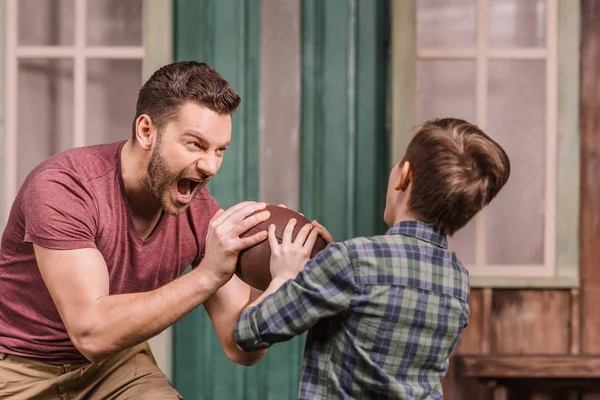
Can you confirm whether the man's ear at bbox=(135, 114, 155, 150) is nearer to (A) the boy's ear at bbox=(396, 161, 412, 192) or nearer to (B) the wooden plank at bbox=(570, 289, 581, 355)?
(A) the boy's ear at bbox=(396, 161, 412, 192)

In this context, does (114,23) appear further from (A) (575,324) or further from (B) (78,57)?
(A) (575,324)

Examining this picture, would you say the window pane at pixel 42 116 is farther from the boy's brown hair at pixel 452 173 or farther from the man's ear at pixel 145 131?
the boy's brown hair at pixel 452 173

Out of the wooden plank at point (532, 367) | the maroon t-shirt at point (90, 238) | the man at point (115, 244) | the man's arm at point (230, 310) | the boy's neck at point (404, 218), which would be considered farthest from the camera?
the wooden plank at point (532, 367)

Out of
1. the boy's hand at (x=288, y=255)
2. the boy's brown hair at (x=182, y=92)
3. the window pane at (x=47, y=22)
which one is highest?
the window pane at (x=47, y=22)

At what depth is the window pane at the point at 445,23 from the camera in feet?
10.4

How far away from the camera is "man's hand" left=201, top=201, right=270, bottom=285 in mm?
2023

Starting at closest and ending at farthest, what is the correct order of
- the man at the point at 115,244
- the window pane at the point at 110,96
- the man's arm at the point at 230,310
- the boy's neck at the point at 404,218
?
the boy's neck at the point at 404,218 → the man at the point at 115,244 → the man's arm at the point at 230,310 → the window pane at the point at 110,96

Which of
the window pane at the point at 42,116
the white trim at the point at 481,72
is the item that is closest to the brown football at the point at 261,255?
the white trim at the point at 481,72

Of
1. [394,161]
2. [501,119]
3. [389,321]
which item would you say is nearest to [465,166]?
[389,321]

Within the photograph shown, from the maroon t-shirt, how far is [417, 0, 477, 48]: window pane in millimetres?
1323

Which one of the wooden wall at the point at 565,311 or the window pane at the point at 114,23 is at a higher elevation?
the window pane at the point at 114,23

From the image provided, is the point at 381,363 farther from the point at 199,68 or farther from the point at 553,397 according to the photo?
the point at 553,397

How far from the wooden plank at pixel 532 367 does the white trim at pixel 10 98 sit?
6.48 ft

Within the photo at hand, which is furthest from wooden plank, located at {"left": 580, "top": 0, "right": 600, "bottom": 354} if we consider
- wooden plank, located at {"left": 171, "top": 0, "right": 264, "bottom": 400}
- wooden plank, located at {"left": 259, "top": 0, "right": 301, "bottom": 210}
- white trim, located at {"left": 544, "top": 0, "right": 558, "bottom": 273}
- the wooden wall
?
wooden plank, located at {"left": 171, "top": 0, "right": 264, "bottom": 400}
